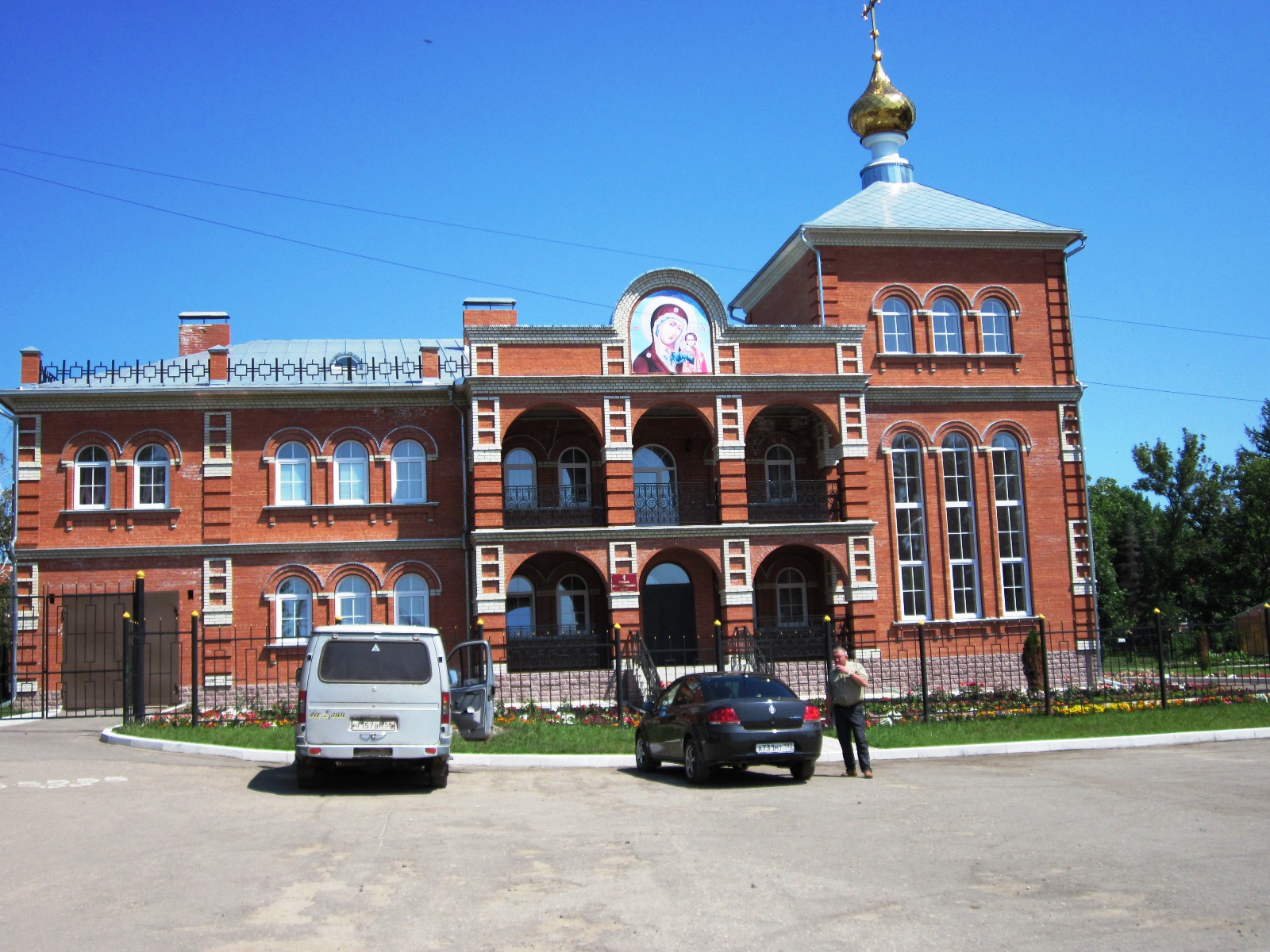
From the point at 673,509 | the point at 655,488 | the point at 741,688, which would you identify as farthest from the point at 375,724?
the point at 655,488

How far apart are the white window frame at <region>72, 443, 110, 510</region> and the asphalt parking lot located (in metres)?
14.1

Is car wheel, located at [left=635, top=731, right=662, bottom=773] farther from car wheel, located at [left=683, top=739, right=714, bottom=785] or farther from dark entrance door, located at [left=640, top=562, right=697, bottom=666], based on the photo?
dark entrance door, located at [left=640, top=562, right=697, bottom=666]

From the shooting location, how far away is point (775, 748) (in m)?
12.4

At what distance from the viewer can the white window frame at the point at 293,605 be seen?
84.7 feet

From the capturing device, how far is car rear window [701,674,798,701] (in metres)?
13.0

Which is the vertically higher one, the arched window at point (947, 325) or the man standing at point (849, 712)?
the arched window at point (947, 325)

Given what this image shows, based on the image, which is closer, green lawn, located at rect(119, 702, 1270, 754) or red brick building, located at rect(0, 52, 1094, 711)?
green lawn, located at rect(119, 702, 1270, 754)

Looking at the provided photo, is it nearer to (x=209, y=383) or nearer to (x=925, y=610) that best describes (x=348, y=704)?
(x=209, y=383)

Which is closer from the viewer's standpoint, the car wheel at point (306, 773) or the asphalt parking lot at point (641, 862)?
the asphalt parking lot at point (641, 862)

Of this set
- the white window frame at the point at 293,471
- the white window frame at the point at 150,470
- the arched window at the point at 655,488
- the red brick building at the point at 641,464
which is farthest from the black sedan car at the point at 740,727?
the white window frame at the point at 150,470

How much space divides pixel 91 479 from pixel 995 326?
22.2 meters

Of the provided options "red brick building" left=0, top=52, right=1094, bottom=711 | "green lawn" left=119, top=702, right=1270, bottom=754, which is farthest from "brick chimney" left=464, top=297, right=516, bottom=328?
"green lawn" left=119, top=702, right=1270, bottom=754

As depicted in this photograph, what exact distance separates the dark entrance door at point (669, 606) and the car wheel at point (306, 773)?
52.9ft

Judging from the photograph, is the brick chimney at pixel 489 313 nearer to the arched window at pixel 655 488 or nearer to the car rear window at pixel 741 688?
the arched window at pixel 655 488
